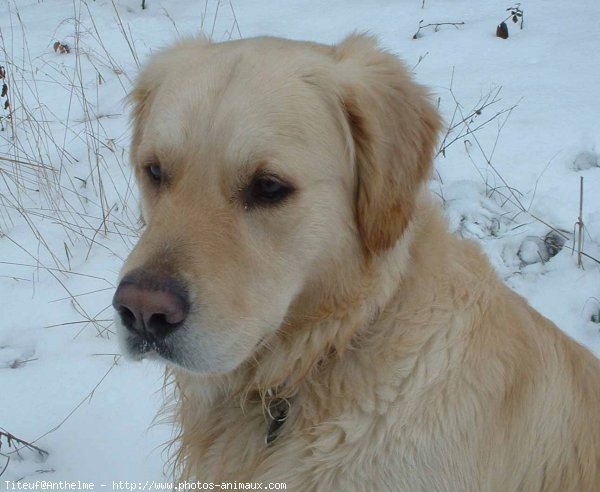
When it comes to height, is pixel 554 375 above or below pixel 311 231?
below

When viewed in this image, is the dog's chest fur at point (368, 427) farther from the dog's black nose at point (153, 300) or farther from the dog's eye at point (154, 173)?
the dog's eye at point (154, 173)

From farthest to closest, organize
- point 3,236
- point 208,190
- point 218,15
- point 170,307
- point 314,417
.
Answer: point 218,15
point 3,236
point 314,417
point 208,190
point 170,307

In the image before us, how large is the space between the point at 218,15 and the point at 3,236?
122 inches

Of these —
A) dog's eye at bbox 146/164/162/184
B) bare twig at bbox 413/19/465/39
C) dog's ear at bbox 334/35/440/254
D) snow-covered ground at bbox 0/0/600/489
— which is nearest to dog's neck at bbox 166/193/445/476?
dog's ear at bbox 334/35/440/254

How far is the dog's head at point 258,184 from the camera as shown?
1.94 metres

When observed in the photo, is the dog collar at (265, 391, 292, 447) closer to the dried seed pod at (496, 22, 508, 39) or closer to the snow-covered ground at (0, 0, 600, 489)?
the snow-covered ground at (0, 0, 600, 489)

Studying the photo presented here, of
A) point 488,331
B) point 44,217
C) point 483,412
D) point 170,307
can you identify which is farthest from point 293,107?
point 44,217

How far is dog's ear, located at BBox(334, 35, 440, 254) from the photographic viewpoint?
2.22 metres

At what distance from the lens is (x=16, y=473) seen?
10.1 ft

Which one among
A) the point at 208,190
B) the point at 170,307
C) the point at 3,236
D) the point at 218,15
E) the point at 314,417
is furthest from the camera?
the point at 218,15

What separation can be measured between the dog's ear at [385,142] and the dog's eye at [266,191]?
289mm

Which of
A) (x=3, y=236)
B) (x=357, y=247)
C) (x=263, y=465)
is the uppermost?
(x=357, y=247)

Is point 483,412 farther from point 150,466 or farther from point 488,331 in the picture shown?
point 150,466

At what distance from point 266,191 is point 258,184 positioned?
0.03m
